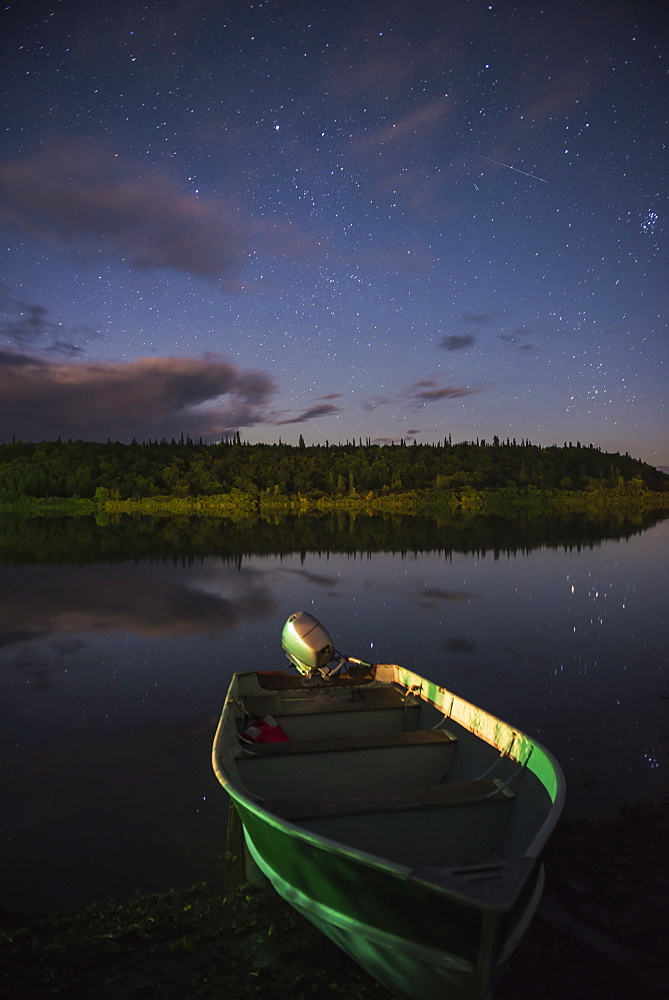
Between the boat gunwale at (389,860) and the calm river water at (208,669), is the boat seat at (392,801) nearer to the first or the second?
the boat gunwale at (389,860)

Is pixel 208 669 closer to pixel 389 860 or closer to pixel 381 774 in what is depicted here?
pixel 381 774

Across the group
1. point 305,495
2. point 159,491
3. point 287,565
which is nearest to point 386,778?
point 287,565

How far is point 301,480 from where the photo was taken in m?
156

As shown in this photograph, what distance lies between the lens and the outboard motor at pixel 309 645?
8539 mm

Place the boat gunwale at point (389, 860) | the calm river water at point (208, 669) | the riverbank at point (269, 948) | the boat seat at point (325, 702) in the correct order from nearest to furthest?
the boat gunwale at point (389, 860) < the riverbank at point (269, 948) < the calm river water at point (208, 669) < the boat seat at point (325, 702)

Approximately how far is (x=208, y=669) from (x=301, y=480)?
5647 inches

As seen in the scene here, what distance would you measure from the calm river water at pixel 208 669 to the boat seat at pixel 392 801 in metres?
1.52

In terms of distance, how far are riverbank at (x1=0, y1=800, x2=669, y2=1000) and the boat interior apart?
0.75 metres

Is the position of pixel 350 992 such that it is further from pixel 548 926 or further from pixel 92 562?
pixel 92 562

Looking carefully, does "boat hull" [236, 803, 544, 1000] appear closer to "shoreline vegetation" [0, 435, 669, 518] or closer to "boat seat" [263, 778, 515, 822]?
"boat seat" [263, 778, 515, 822]

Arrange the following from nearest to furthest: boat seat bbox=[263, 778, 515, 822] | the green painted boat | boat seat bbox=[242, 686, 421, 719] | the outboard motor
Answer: the green painted boat, boat seat bbox=[263, 778, 515, 822], boat seat bbox=[242, 686, 421, 719], the outboard motor

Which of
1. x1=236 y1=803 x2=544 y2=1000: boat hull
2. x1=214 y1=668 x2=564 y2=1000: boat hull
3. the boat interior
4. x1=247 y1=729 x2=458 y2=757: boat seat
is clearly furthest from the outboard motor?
x1=236 y1=803 x2=544 y2=1000: boat hull

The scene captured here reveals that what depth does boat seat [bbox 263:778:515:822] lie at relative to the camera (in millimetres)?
4914

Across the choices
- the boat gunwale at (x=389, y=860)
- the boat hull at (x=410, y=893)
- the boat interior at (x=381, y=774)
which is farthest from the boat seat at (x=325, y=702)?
the boat hull at (x=410, y=893)
